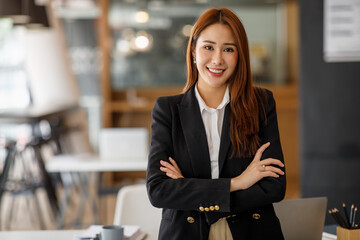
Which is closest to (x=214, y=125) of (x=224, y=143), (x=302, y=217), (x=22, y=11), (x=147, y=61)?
(x=224, y=143)

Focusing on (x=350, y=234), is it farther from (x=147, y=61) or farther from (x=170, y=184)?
(x=147, y=61)

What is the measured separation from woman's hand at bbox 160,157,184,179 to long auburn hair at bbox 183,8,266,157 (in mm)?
207

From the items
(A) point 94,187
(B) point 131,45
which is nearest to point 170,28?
(B) point 131,45

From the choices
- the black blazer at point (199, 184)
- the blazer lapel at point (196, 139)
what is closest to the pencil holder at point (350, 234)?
the black blazer at point (199, 184)

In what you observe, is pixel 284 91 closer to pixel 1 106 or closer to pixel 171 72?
pixel 171 72

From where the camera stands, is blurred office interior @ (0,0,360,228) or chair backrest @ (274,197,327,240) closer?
chair backrest @ (274,197,327,240)

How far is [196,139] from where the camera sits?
6.47 feet

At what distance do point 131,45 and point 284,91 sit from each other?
239 cm

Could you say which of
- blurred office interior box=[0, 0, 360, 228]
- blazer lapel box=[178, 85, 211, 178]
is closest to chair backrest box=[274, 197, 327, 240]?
blazer lapel box=[178, 85, 211, 178]

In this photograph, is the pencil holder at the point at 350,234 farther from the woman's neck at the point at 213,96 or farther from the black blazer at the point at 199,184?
the woman's neck at the point at 213,96

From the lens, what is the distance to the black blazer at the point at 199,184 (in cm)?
191

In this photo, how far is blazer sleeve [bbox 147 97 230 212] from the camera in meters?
1.91

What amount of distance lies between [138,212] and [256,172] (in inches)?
40.6

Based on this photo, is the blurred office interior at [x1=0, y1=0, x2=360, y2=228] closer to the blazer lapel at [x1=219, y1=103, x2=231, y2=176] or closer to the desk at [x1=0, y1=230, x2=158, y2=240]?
the desk at [x1=0, y1=230, x2=158, y2=240]
